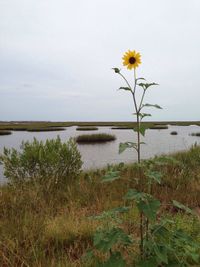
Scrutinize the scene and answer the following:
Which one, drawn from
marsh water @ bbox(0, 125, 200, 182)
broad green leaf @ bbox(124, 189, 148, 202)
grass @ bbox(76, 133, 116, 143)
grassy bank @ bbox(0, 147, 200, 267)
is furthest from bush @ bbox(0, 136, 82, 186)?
Result: grass @ bbox(76, 133, 116, 143)

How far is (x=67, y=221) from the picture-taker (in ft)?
14.3

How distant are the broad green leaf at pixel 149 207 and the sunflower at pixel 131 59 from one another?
1.15m

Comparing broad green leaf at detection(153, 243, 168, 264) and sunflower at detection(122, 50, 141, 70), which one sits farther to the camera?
sunflower at detection(122, 50, 141, 70)

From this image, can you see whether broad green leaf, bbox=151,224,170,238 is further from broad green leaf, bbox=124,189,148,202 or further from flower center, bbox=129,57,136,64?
flower center, bbox=129,57,136,64

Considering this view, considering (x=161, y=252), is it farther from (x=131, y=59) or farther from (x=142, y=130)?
(x=131, y=59)

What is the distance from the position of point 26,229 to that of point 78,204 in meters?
2.07

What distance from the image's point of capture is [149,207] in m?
2.30

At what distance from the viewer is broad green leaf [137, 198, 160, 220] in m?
2.24

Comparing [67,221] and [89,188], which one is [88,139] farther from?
[67,221]

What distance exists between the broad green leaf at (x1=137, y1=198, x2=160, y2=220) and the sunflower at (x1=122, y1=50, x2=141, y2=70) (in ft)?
3.76

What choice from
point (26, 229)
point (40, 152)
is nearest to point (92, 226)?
point (26, 229)

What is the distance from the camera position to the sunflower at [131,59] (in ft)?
9.00

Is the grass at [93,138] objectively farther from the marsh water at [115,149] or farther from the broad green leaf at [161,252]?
the broad green leaf at [161,252]

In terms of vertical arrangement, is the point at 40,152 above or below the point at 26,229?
above
